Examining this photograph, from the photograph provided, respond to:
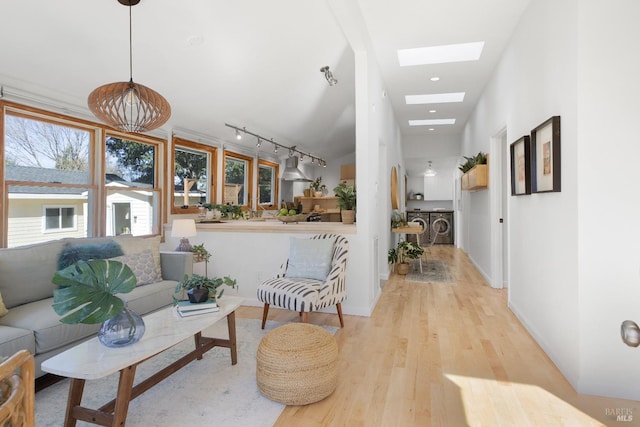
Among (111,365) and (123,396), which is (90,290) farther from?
(123,396)

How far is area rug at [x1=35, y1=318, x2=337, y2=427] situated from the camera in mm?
1950

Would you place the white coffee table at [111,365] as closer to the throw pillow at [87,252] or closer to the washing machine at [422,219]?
the throw pillow at [87,252]

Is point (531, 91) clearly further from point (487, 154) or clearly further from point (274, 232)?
point (274, 232)

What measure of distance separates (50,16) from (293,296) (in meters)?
2.80

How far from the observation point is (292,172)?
24.2 ft

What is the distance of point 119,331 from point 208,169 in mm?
4012

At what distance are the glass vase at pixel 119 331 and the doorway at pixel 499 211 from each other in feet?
14.7

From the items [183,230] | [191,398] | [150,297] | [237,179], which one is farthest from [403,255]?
[191,398]

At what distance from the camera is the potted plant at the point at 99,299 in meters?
1.72

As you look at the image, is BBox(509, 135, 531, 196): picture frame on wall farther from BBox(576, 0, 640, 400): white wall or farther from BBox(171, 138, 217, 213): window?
BBox(171, 138, 217, 213): window

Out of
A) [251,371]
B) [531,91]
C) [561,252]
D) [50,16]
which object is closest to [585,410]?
[561,252]

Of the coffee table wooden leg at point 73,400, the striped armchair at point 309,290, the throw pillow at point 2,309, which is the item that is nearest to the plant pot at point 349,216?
the striped armchair at point 309,290

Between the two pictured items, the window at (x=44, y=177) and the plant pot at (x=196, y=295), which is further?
the window at (x=44, y=177)

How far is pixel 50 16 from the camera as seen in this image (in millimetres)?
2631
